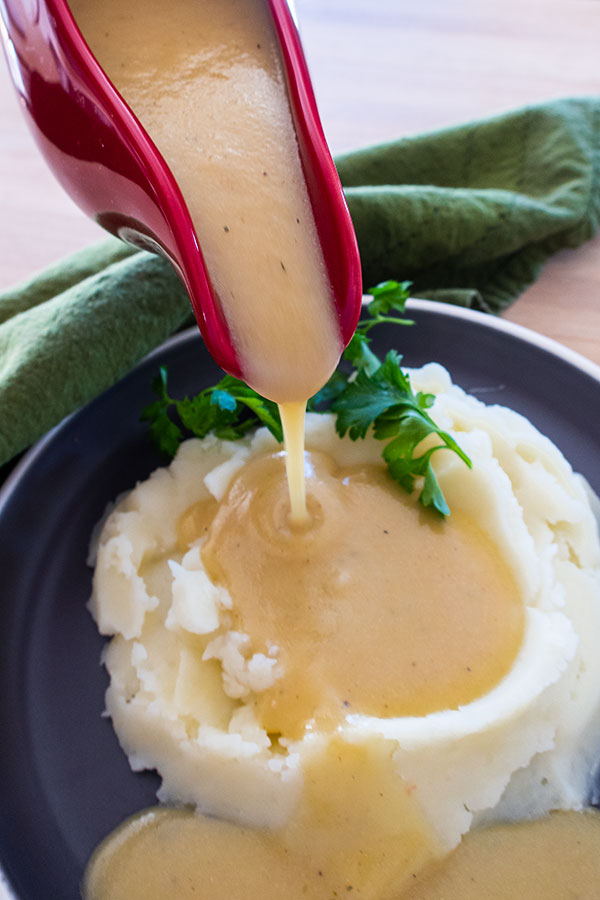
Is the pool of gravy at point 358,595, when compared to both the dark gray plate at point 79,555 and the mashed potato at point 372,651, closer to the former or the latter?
the mashed potato at point 372,651

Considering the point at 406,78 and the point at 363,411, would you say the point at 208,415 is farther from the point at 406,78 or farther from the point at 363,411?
the point at 406,78

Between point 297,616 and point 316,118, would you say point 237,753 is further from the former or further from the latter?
point 316,118

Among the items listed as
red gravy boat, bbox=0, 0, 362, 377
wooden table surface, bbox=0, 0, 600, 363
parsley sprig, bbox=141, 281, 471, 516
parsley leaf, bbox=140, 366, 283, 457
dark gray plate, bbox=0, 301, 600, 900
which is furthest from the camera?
wooden table surface, bbox=0, 0, 600, 363

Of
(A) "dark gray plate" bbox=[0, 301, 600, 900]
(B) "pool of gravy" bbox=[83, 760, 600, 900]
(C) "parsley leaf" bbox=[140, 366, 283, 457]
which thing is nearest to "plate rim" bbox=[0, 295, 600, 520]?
(A) "dark gray plate" bbox=[0, 301, 600, 900]

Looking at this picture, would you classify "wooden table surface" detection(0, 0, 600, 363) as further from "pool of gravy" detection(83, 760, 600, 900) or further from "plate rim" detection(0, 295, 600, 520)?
"pool of gravy" detection(83, 760, 600, 900)

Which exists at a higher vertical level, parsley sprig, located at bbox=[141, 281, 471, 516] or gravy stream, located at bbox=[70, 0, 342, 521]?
gravy stream, located at bbox=[70, 0, 342, 521]

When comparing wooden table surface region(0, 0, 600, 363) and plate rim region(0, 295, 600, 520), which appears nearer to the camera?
plate rim region(0, 295, 600, 520)

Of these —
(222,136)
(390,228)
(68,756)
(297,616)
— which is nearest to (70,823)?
(68,756)
